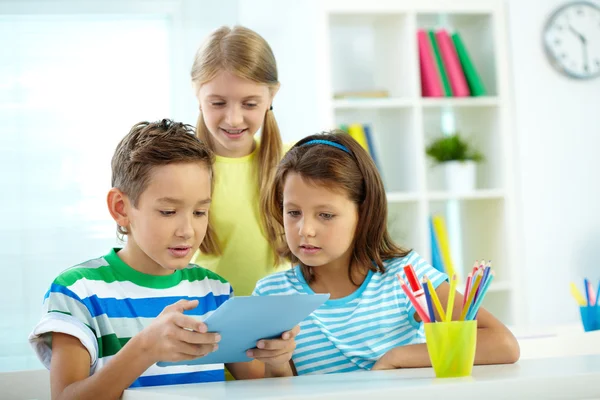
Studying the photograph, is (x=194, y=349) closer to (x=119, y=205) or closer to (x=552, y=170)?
(x=119, y=205)

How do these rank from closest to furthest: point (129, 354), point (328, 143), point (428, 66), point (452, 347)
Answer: point (452, 347), point (129, 354), point (328, 143), point (428, 66)

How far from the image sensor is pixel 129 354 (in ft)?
4.00

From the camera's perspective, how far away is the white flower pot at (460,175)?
11.7 feet

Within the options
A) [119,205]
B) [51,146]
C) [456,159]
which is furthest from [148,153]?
[456,159]

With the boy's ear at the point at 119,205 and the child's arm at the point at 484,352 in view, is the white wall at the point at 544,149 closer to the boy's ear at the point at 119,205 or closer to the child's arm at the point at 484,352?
the boy's ear at the point at 119,205

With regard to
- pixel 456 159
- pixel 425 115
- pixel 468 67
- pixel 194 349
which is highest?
pixel 468 67

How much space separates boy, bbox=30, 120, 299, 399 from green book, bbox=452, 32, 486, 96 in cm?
226

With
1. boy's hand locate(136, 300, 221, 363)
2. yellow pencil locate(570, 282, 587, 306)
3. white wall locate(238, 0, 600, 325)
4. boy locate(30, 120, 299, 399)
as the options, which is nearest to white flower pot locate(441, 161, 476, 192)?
white wall locate(238, 0, 600, 325)

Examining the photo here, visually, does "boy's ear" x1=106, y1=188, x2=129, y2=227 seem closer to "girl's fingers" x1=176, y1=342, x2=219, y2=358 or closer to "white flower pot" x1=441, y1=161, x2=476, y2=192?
"girl's fingers" x1=176, y1=342, x2=219, y2=358

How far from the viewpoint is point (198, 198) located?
1.49 metres

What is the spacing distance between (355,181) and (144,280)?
47 centimetres

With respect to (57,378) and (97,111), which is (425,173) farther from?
(57,378)

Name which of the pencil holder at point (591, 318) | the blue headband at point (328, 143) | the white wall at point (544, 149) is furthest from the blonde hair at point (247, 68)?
the white wall at point (544, 149)

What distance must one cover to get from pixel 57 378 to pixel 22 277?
6.89ft
